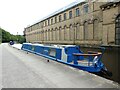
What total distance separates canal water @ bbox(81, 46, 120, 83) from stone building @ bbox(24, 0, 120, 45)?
887mm

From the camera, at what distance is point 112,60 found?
16.5 meters

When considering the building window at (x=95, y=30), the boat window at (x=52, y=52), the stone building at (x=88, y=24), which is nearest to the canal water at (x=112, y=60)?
the stone building at (x=88, y=24)

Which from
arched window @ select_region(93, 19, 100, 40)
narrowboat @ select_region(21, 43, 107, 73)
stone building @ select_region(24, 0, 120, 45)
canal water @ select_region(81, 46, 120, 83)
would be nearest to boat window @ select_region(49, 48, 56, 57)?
narrowboat @ select_region(21, 43, 107, 73)

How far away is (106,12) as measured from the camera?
23.2 m

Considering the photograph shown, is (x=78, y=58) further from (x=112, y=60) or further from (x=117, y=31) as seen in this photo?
(x=117, y=31)

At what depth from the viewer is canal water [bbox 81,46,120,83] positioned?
11616mm

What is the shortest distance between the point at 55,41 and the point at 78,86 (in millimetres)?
37089

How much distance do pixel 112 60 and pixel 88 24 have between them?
11840 mm

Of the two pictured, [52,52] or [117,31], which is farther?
[117,31]

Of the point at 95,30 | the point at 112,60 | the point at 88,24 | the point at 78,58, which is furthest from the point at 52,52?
the point at 88,24

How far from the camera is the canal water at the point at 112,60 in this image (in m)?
11.6

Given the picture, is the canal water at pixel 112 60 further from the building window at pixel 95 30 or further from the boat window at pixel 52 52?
the boat window at pixel 52 52

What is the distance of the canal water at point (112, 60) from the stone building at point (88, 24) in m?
0.89

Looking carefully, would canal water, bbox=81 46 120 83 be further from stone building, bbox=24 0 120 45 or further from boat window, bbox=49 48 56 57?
boat window, bbox=49 48 56 57
